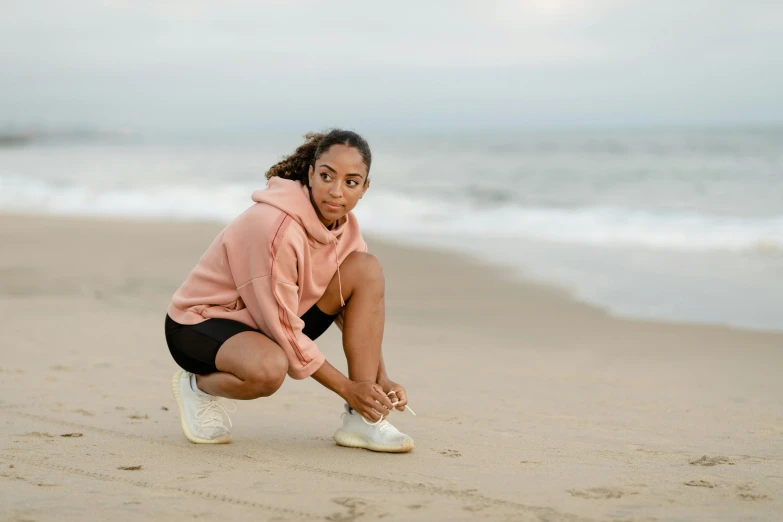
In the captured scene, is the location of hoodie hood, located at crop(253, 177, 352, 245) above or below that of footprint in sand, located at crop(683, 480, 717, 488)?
above

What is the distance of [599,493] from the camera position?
111 inches

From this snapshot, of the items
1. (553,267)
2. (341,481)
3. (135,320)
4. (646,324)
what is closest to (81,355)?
(135,320)

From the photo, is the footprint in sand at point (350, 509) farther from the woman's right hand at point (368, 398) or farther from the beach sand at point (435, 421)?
the woman's right hand at point (368, 398)

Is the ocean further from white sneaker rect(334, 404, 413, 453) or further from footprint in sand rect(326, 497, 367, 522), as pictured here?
footprint in sand rect(326, 497, 367, 522)

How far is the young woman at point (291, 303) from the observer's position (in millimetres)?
3152

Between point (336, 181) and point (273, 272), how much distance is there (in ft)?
1.55

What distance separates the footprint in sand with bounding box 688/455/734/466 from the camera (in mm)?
3260

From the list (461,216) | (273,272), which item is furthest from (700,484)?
(461,216)

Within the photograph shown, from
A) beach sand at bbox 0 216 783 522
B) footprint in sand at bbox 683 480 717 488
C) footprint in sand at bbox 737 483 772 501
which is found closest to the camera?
beach sand at bbox 0 216 783 522

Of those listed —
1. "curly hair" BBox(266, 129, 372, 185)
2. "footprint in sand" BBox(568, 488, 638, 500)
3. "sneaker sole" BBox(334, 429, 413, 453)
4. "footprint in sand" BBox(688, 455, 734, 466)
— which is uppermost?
"curly hair" BBox(266, 129, 372, 185)

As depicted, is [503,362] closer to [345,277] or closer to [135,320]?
[345,277]

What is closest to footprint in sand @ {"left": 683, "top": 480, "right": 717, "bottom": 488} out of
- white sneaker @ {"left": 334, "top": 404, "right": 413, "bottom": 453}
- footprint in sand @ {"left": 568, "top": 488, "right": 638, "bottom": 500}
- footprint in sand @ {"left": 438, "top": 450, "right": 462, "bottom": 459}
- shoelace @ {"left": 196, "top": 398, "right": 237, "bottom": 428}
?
footprint in sand @ {"left": 568, "top": 488, "right": 638, "bottom": 500}

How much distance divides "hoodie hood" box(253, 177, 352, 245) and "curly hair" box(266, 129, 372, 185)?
0.30ft

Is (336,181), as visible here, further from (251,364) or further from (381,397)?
(381,397)
